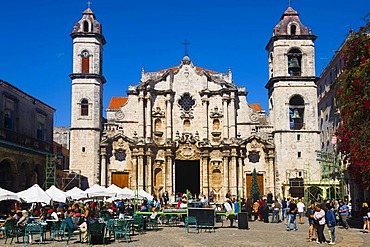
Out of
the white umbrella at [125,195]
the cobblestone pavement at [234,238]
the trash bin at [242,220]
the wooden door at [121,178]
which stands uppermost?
the wooden door at [121,178]

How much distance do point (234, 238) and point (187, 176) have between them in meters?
26.0

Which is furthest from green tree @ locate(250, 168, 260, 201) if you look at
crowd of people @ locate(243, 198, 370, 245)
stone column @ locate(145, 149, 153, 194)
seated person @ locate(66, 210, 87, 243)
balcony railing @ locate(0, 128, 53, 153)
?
seated person @ locate(66, 210, 87, 243)

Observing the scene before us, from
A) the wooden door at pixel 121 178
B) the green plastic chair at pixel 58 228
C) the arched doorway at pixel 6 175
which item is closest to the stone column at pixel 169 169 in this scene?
the wooden door at pixel 121 178

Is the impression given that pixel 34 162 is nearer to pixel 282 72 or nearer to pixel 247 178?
pixel 247 178

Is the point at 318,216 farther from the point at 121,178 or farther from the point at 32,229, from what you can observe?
the point at 121,178

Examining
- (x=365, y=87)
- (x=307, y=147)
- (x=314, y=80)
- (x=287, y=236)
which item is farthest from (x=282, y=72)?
(x=287, y=236)

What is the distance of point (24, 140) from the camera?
3619 centimetres

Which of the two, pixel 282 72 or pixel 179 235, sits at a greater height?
pixel 282 72

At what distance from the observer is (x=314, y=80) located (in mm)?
44625

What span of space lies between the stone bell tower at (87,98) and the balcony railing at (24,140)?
8.43 ft

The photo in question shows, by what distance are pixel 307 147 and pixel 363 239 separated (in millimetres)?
22821

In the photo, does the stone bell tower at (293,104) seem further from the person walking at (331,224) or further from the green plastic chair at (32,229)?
the green plastic chair at (32,229)

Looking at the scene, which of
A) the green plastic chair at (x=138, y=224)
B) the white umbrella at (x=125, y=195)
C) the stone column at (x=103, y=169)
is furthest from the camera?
the stone column at (x=103, y=169)

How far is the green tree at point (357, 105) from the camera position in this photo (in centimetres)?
2403
